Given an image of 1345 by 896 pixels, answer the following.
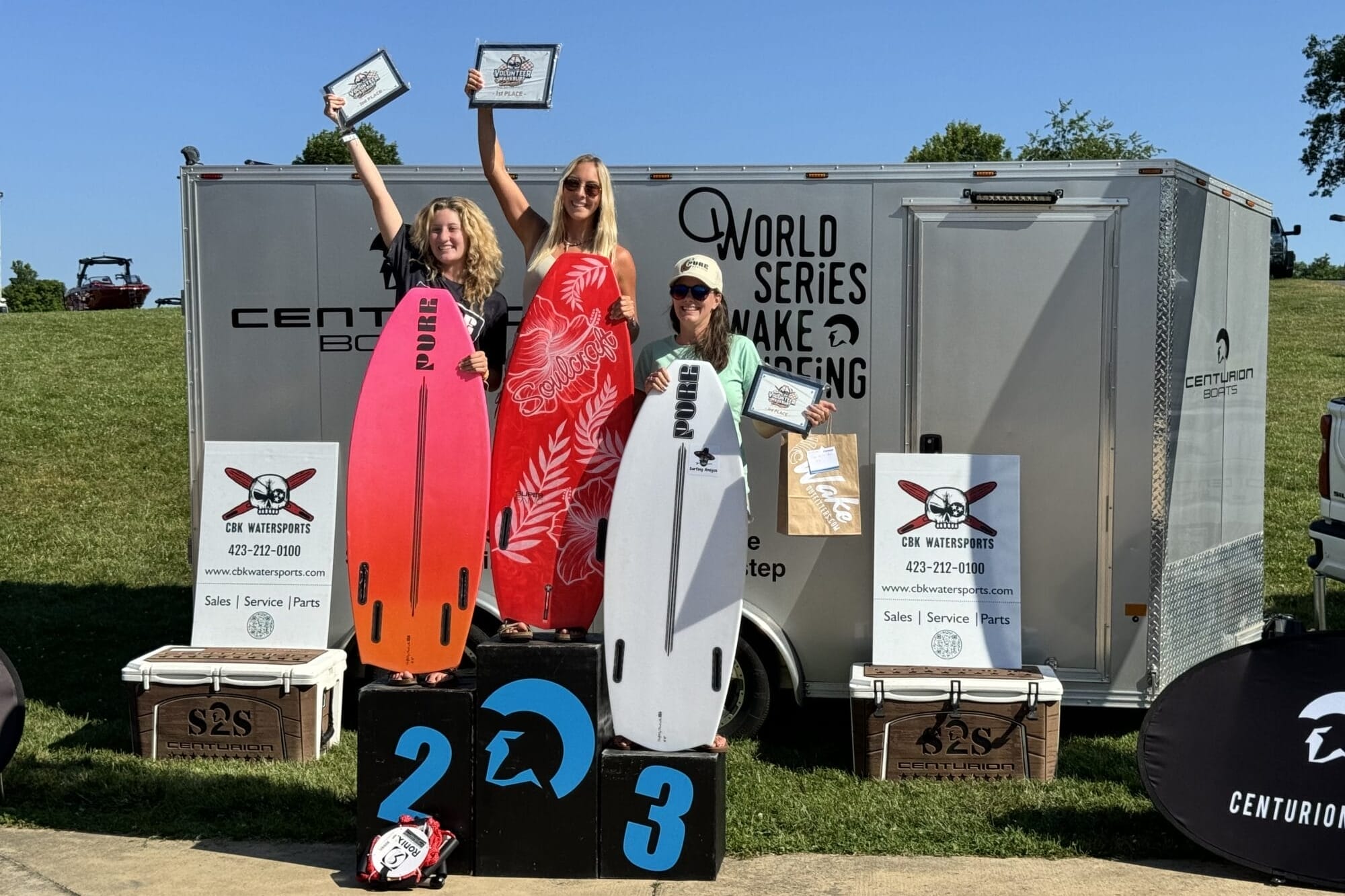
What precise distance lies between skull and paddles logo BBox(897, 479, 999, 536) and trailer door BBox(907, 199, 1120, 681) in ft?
0.54

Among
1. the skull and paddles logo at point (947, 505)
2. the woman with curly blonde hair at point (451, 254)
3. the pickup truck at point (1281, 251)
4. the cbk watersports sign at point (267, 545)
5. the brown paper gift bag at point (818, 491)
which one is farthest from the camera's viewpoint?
the pickup truck at point (1281, 251)

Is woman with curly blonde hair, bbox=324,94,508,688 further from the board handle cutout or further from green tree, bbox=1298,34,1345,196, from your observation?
green tree, bbox=1298,34,1345,196

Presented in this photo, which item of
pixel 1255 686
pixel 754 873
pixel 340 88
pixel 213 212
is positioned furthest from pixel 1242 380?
pixel 213 212

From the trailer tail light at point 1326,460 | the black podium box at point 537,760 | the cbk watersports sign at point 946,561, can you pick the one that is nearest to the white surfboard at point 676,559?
the black podium box at point 537,760

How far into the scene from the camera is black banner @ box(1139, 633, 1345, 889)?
12.1ft

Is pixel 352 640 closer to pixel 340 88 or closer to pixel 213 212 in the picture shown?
pixel 213 212

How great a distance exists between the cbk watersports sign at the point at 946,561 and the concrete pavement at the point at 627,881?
1.08 metres

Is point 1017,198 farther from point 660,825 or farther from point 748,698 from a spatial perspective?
point 660,825

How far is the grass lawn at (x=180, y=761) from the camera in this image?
4.21m

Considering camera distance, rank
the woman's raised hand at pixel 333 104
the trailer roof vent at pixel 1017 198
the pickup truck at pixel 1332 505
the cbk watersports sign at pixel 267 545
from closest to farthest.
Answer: the woman's raised hand at pixel 333 104 < the trailer roof vent at pixel 1017 198 < the cbk watersports sign at pixel 267 545 < the pickup truck at pixel 1332 505

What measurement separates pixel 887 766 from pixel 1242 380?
8.20 feet

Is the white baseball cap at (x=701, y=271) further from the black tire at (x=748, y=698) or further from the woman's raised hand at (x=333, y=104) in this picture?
the black tire at (x=748, y=698)

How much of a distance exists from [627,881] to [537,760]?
0.45 meters

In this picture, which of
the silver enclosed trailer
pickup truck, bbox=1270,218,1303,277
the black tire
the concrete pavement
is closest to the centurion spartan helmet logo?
the concrete pavement
